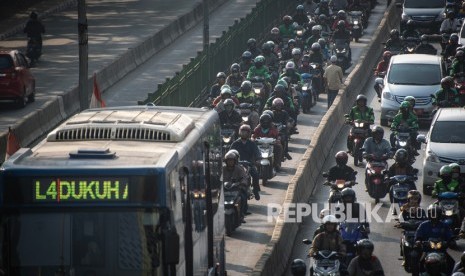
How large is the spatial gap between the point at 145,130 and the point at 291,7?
4512 centimetres

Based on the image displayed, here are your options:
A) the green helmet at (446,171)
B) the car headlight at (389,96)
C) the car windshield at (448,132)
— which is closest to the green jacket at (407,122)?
the car windshield at (448,132)

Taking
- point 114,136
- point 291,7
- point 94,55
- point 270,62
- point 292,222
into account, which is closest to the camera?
point 114,136

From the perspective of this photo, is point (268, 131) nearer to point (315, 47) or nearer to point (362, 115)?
point (362, 115)

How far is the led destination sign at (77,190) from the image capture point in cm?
1617

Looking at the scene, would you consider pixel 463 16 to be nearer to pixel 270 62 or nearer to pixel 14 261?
pixel 270 62

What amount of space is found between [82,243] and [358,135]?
2109 centimetres

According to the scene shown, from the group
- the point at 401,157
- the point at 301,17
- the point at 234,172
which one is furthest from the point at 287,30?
the point at 234,172

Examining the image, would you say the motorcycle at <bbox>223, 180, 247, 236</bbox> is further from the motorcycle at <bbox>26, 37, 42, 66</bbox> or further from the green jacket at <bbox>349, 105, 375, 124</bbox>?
the motorcycle at <bbox>26, 37, 42, 66</bbox>

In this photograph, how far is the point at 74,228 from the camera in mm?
16094

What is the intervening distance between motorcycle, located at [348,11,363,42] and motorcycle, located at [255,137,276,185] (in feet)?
71.7

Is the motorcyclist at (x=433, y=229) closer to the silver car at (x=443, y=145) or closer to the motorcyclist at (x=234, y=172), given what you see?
the motorcyclist at (x=234, y=172)

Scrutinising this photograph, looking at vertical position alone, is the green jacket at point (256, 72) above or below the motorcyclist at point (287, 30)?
above

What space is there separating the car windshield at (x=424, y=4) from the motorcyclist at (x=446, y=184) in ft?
93.1

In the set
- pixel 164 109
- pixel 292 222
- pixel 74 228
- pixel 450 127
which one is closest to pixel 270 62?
pixel 450 127
